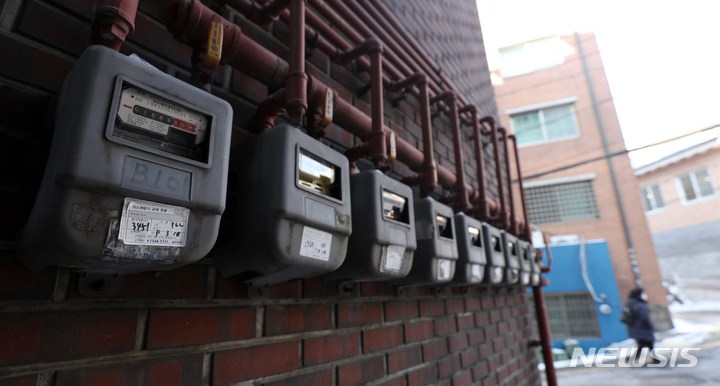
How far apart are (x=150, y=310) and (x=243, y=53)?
1.79 feet

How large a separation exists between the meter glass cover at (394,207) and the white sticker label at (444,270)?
221mm

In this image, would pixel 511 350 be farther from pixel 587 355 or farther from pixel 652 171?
pixel 652 171

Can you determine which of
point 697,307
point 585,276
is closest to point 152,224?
point 585,276

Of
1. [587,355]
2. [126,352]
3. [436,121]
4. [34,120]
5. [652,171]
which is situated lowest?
[587,355]

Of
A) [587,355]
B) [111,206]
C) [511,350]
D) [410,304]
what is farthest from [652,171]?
[111,206]

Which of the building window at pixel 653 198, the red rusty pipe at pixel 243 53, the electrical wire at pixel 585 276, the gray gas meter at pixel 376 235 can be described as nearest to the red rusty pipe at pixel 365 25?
the red rusty pipe at pixel 243 53

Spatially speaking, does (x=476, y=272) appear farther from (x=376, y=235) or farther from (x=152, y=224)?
(x=152, y=224)

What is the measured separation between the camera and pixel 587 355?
7.30 m

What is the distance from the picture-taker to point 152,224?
494mm

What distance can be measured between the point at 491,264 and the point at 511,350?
1060 mm

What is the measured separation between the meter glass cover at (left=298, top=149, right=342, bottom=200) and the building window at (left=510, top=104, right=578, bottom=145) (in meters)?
10.8

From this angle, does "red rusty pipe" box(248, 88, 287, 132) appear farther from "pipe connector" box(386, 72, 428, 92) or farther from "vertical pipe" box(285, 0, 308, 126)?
"pipe connector" box(386, 72, 428, 92)

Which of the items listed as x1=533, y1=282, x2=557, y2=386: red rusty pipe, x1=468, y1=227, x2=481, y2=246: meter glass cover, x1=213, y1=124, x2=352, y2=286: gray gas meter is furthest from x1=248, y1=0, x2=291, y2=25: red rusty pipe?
x1=533, y1=282, x2=557, y2=386: red rusty pipe

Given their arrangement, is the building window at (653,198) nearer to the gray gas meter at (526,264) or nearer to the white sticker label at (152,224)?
the gray gas meter at (526,264)
